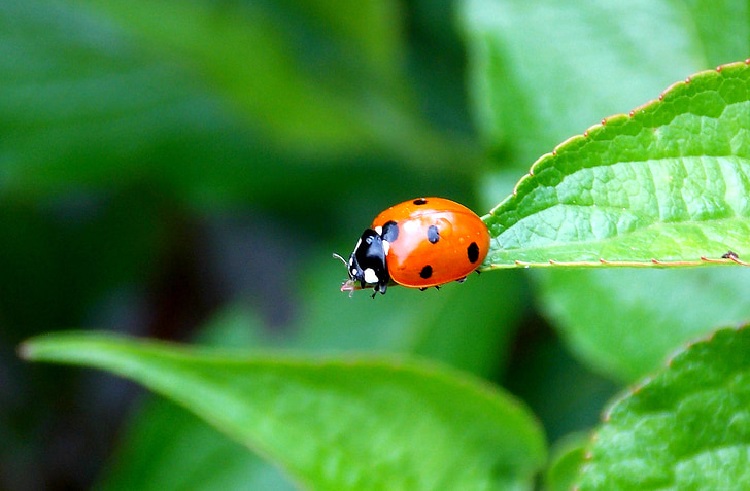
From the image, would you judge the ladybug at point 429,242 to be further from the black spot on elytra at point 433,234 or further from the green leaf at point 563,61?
the green leaf at point 563,61

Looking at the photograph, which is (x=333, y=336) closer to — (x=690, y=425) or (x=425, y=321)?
(x=425, y=321)

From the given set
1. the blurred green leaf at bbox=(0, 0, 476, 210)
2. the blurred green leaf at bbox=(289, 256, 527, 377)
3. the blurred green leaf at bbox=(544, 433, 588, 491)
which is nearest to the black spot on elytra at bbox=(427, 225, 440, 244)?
the blurred green leaf at bbox=(544, 433, 588, 491)

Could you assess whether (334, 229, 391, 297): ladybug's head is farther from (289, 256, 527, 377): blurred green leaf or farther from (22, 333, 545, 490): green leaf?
(289, 256, 527, 377): blurred green leaf

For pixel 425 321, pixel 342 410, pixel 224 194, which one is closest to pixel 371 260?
pixel 342 410

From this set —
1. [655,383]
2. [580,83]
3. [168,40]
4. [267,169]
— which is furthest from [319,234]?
[655,383]

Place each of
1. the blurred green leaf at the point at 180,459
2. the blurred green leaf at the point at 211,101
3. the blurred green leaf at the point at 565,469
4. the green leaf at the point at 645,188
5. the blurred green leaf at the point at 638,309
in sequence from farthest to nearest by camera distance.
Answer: the blurred green leaf at the point at 211,101 < the blurred green leaf at the point at 180,459 < the blurred green leaf at the point at 638,309 < the blurred green leaf at the point at 565,469 < the green leaf at the point at 645,188

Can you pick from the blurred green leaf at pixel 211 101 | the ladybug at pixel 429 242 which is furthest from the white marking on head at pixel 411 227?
the blurred green leaf at pixel 211 101

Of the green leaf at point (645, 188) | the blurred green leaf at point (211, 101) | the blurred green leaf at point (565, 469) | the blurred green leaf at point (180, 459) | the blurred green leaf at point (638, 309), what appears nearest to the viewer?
the green leaf at point (645, 188)

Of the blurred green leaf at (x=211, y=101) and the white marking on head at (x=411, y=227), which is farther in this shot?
the blurred green leaf at (x=211, y=101)
